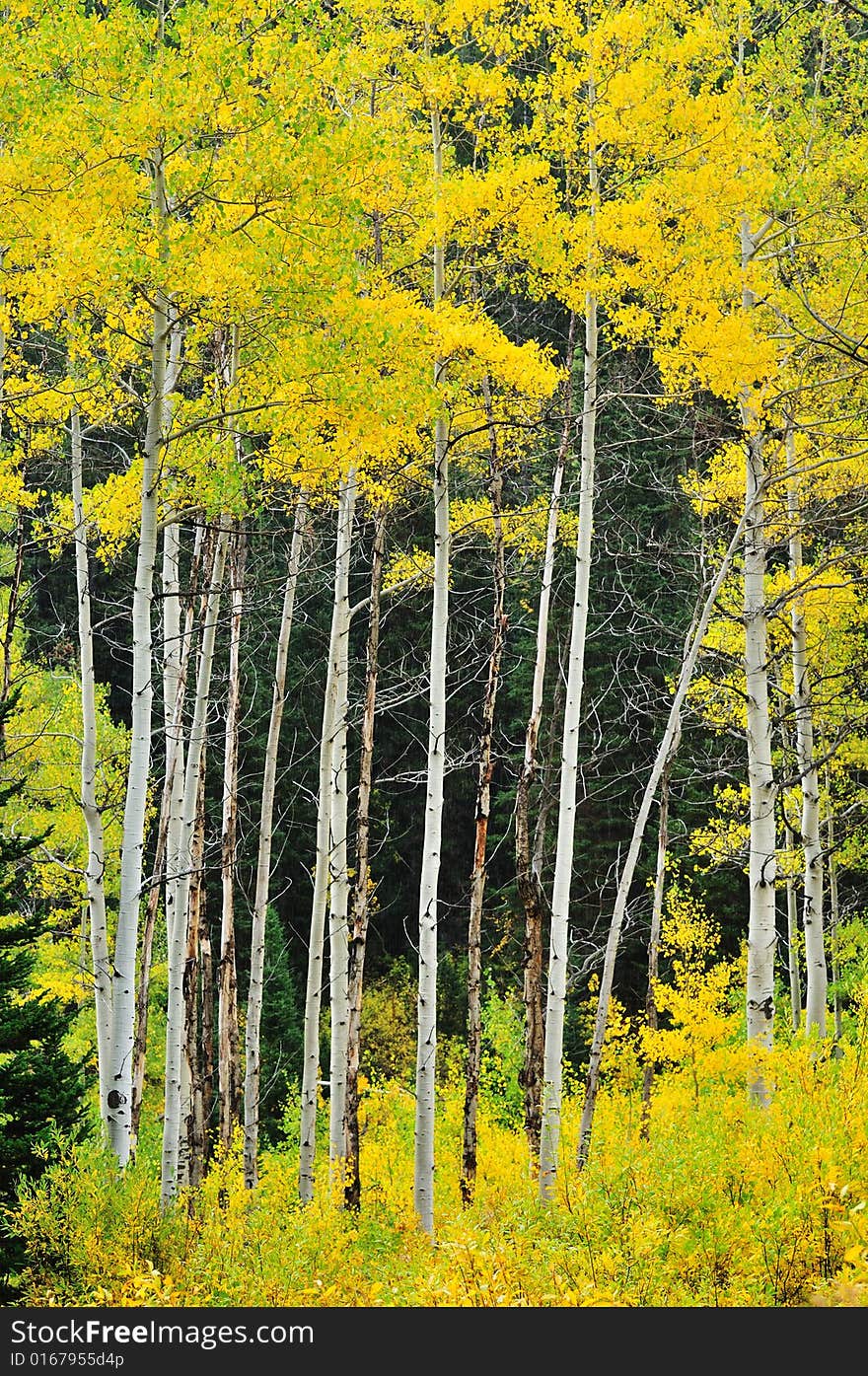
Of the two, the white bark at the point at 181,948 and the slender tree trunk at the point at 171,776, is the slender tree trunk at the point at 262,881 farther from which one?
the white bark at the point at 181,948

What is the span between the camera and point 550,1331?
13.1ft

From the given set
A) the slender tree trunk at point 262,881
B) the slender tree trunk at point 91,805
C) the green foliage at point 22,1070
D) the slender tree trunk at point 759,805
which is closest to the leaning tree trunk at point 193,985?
the slender tree trunk at point 262,881

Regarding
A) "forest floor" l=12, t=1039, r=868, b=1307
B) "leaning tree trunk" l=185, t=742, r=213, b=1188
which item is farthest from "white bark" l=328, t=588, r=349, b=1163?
"forest floor" l=12, t=1039, r=868, b=1307

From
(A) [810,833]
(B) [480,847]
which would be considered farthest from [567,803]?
(A) [810,833]

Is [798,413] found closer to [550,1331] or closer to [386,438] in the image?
[386,438]

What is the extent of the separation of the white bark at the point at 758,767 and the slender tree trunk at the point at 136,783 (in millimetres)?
3761

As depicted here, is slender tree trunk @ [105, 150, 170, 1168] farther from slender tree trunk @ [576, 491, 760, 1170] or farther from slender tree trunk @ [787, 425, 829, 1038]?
slender tree trunk @ [787, 425, 829, 1038]

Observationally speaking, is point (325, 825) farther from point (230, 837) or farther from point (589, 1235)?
point (589, 1235)

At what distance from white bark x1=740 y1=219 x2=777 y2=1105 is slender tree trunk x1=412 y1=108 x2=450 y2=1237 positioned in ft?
6.98

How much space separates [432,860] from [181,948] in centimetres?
219

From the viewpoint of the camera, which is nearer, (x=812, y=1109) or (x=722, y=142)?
(x=812, y=1109)

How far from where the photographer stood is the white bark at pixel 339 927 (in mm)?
9141

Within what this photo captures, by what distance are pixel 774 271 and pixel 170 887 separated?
277 inches

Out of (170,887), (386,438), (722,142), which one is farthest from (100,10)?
(170,887)
